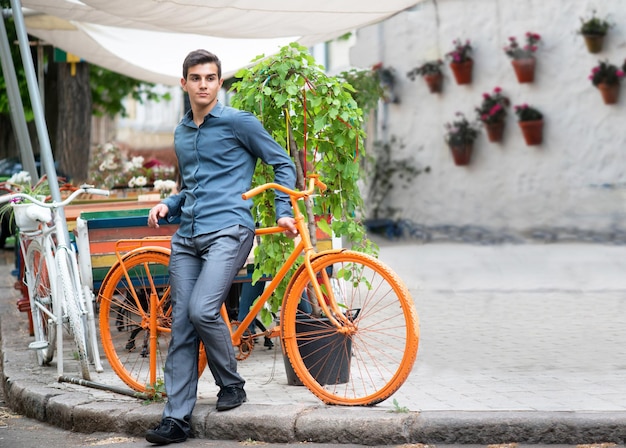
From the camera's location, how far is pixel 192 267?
473 cm

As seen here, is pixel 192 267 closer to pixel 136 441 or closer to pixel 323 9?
pixel 136 441

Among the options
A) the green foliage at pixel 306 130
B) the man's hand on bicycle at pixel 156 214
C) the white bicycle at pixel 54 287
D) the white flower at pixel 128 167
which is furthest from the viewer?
the white flower at pixel 128 167

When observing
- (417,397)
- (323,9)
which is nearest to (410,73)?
(417,397)

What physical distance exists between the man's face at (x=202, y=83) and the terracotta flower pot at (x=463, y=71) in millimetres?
1277

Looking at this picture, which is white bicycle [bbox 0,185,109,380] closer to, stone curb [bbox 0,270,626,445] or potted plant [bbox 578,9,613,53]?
stone curb [bbox 0,270,626,445]

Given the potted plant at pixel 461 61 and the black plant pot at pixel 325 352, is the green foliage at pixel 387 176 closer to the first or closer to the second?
the potted plant at pixel 461 61

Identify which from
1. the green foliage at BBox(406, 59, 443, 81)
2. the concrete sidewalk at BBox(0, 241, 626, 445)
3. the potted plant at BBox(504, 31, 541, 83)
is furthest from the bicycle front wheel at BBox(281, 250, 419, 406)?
the potted plant at BBox(504, 31, 541, 83)

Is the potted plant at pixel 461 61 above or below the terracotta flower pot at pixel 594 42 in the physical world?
below

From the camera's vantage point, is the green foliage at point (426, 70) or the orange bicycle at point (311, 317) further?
the orange bicycle at point (311, 317)

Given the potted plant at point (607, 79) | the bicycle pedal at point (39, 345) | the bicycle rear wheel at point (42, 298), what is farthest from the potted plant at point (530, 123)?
the bicycle pedal at point (39, 345)

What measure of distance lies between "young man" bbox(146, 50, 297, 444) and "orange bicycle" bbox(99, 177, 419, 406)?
0.16 metres

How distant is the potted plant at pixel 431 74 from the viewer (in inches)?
154

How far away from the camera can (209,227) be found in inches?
183

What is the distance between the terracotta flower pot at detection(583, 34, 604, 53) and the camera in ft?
11.8
